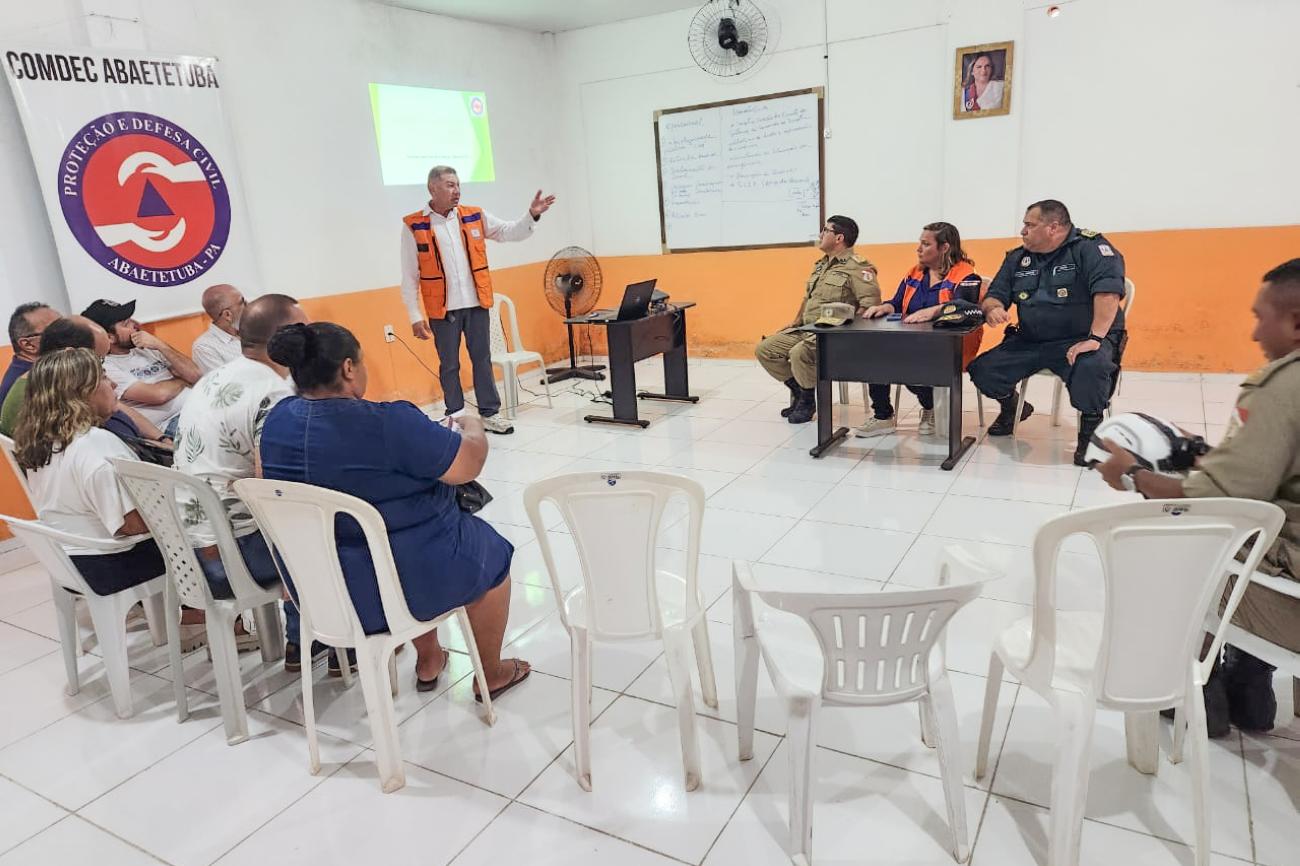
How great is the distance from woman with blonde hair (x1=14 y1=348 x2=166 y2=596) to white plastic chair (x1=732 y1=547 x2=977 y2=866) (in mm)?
1693

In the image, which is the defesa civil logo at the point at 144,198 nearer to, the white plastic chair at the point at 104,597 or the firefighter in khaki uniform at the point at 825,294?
the white plastic chair at the point at 104,597

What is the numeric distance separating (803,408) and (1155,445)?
299 cm

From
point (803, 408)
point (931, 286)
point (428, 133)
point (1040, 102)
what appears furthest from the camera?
point (428, 133)

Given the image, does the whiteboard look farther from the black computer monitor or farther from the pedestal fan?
the black computer monitor

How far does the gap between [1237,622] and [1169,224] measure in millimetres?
4107

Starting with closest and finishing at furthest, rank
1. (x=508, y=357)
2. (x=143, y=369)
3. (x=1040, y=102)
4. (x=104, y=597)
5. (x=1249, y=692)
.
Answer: (x=1249, y=692), (x=104, y=597), (x=143, y=369), (x=1040, y=102), (x=508, y=357)

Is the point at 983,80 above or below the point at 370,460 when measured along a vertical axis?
above

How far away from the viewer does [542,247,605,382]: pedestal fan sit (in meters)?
6.15

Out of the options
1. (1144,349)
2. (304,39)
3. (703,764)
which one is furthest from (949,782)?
(304,39)

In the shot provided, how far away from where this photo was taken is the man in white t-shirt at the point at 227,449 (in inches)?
86.5

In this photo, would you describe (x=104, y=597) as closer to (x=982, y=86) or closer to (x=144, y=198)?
(x=144, y=198)

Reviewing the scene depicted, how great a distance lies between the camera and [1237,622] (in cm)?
173

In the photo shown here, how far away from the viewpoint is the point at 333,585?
1.86m

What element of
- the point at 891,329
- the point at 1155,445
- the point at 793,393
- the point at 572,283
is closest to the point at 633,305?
the point at 793,393
